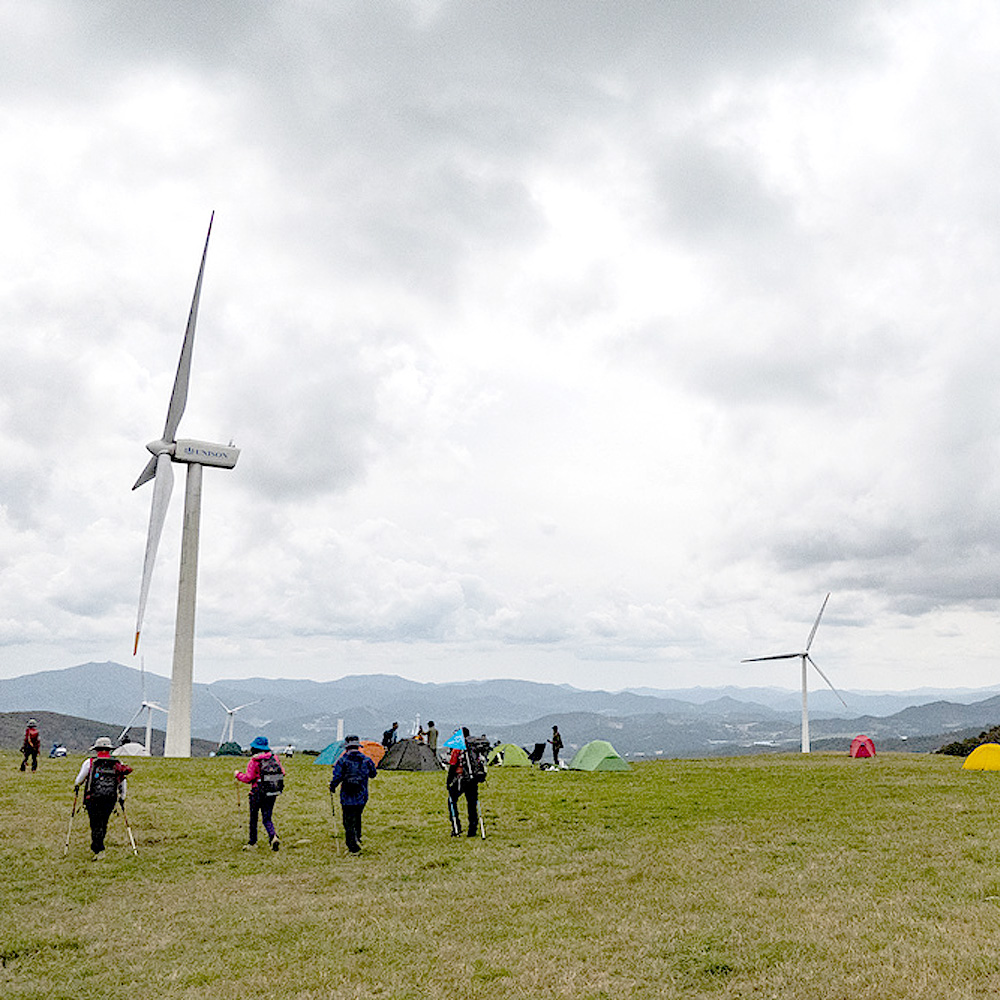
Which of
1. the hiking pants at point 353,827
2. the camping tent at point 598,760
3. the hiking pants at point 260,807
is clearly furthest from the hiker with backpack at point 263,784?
the camping tent at point 598,760

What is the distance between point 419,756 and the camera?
41594 mm

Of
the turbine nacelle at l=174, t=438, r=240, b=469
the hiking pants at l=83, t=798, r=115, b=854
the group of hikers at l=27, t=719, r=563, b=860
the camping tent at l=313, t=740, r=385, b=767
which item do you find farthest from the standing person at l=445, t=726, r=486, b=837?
the turbine nacelle at l=174, t=438, r=240, b=469

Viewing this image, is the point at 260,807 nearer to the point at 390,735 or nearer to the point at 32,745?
the point at 32,745

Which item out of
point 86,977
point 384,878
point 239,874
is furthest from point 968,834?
point 86,977

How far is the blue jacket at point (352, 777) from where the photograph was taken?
2017 centimetres

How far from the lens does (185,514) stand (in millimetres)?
54594

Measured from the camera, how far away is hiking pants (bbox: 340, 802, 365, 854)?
20.0m

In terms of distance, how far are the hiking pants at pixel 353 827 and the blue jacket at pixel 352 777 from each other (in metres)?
0.16

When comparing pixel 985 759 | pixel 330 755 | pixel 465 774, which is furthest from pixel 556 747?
pixel 465 774

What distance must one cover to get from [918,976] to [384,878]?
10.5 meters

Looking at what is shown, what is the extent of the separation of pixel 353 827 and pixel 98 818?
19.5 ft

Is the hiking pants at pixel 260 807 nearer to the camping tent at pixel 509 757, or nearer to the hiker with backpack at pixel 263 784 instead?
the hiker with backpack at pixel 263 784

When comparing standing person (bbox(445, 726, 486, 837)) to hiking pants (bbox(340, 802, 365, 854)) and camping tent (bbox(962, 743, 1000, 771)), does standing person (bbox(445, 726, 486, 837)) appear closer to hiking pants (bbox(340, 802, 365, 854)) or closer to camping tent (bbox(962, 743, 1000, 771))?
hiking pants (bbox(340, 802, 365, 854))

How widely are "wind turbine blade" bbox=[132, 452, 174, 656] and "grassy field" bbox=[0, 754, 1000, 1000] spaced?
21.3m
